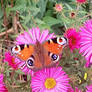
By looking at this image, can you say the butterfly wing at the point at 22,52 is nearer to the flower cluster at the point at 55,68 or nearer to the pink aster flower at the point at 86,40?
the flower cluster at the point at 55,68

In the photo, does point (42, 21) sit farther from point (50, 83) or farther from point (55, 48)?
point (55, 48)

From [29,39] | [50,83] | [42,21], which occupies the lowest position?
[42,21]

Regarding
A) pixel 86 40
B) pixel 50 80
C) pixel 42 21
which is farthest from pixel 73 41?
pixel 42 21

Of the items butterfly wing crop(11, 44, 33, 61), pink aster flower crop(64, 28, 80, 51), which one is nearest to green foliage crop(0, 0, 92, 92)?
pink aster flower crop(64, 28, 80, 51)

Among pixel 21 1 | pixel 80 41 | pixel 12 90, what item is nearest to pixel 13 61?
pixel 12 90

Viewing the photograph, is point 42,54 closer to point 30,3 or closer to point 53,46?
point 53,46

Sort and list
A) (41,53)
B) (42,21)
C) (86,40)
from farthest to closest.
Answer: (42,21), (86,40), (41,53)

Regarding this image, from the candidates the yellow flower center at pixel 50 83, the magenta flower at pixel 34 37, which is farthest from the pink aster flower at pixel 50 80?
the magenta flower at pixel 34 37
